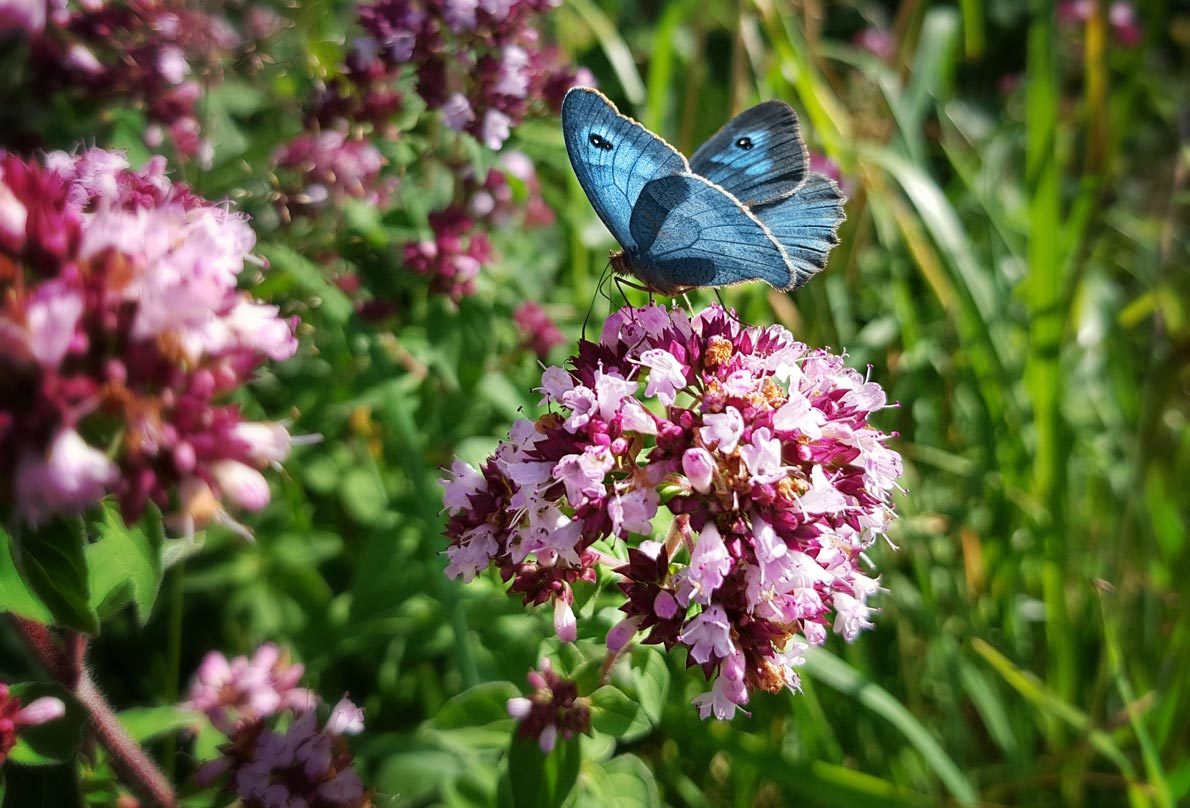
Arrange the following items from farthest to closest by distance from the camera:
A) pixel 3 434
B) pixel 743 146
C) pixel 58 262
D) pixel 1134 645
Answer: pixel 1134 645 < pixel 743 146 < pixel 58 262 < pixel 3 434

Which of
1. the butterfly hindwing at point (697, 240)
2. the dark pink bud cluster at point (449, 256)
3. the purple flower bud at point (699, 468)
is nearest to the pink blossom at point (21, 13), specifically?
the dark pink bud cluster at point (449, 256)

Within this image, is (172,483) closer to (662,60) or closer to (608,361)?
(608,361)

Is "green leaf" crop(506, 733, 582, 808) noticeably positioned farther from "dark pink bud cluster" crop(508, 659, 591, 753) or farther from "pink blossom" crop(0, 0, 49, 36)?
"pink blossom" crop(0, 0, 49, 36)

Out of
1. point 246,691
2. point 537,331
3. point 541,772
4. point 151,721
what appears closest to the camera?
point 541,772

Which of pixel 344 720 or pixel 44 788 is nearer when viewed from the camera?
pixel 44 788

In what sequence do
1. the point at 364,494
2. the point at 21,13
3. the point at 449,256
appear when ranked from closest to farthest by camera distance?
1. the point at 21,13
2. the point at 449,256
3. the point at 364,494

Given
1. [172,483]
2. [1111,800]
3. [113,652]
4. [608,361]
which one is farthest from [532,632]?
[1111,800]

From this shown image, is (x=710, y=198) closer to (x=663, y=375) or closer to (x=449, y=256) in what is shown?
(x=663, y=375)

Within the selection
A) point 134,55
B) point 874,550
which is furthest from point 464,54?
point 874,550
